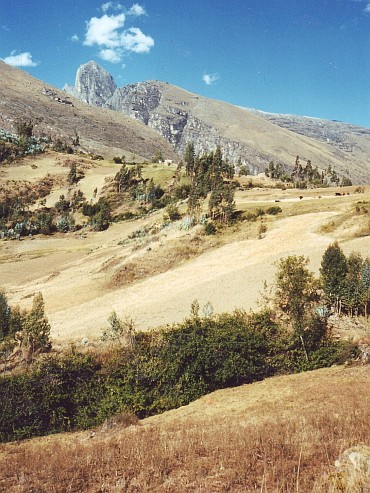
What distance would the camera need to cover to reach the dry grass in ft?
26.2

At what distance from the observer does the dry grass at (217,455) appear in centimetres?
799

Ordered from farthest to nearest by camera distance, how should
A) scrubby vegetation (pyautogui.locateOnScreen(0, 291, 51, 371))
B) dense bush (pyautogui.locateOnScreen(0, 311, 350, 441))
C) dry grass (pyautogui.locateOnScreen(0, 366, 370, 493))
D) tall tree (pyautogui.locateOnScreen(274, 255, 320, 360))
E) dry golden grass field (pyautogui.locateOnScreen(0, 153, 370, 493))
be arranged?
scrubby vegetation (pyautogui.locateOnScreen(0, 291, 51, 371)) → tall tree (pyautogui.locateOnScreen(274, 255, 320, 360)) → dense bush (pyautogui.locateOnScreen(0, 311, 350, 441)) → dry golden grass field (pyautogui.locateOnScreen(0, 153, 370, 493)) → dry grass (pyautogui.locateOnScreen(0, 366, 370, 493))

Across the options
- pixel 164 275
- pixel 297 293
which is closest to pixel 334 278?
pixel 297 293

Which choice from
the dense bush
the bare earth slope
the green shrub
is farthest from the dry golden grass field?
the green shrub

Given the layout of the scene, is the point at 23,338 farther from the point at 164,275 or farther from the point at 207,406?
the point at 164,275

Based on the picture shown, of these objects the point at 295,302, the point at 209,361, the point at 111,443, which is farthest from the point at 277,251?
the point at 111,443

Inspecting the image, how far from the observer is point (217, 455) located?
9.28 m

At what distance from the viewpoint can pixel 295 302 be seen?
20719mm

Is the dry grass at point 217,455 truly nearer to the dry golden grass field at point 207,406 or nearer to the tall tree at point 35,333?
the dry golden grass field at point 207,406

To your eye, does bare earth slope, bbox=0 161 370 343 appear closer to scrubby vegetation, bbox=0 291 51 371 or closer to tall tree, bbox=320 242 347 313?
scrubby vegetation, bbox=0 291 51 371

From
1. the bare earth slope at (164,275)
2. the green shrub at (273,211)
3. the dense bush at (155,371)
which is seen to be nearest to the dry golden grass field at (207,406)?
the bare earth slope at (164,275)

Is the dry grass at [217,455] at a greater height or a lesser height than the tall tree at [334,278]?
lesser

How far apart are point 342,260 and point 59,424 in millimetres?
19387

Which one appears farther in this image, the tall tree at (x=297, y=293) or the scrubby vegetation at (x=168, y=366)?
the tall tree at (x=297, y=293)
